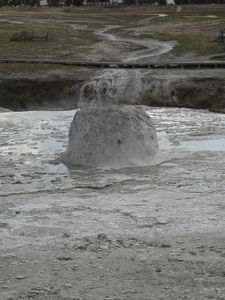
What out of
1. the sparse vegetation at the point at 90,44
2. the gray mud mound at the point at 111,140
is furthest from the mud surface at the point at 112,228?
the sparse vegetation at the point at 90,44

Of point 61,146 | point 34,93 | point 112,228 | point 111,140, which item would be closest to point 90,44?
point 34,93

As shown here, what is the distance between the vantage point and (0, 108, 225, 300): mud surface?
8398 mm

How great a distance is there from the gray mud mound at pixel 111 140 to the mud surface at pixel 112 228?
605mm

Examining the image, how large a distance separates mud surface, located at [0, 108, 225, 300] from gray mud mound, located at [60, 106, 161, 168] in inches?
23.8

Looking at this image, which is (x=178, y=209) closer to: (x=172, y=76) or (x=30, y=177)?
(x=30, y=177)

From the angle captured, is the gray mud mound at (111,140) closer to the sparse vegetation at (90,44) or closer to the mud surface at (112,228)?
the mud surface at (112,228)

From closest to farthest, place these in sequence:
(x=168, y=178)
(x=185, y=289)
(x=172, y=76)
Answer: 1. (x=185, y=289)
2. (x=168, y=178)
3. (x=172, y=76)

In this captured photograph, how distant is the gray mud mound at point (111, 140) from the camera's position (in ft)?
54.9

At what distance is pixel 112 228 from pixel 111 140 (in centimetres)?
624

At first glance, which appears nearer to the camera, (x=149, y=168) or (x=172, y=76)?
(x=149, y=168)

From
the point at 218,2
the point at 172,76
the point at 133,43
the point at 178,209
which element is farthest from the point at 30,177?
the point at 218,2

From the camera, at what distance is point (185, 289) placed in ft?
26.9

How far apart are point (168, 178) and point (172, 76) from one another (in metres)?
24.2

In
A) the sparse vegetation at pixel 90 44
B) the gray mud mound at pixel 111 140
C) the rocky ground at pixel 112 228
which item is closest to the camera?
the rocky ground at pixel 112 228
